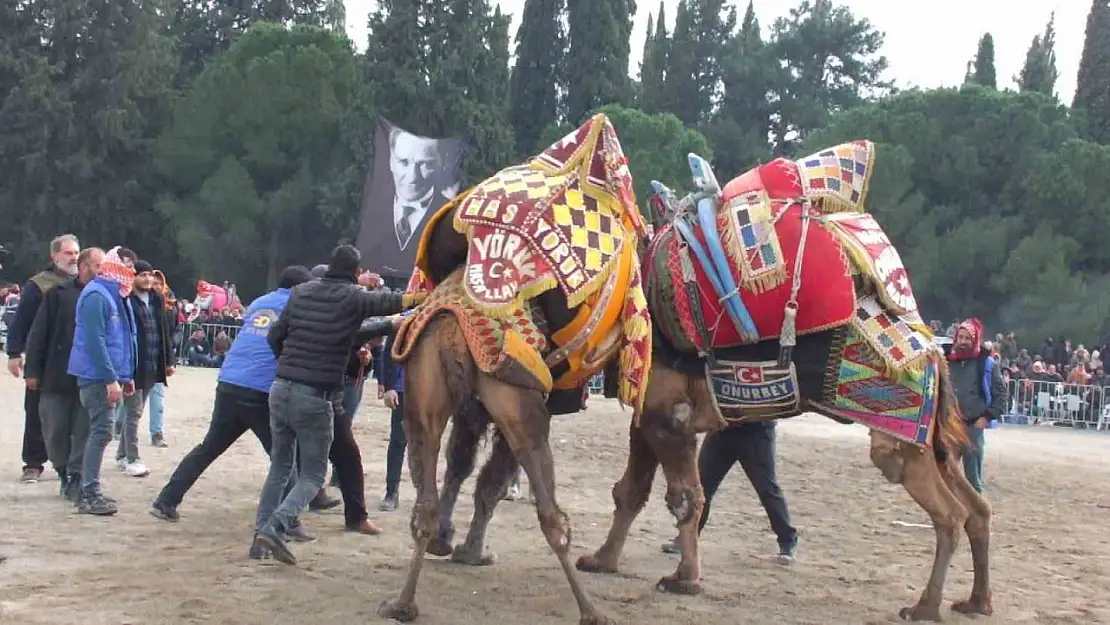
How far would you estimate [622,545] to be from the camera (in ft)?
25.1

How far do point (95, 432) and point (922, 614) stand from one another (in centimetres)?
566

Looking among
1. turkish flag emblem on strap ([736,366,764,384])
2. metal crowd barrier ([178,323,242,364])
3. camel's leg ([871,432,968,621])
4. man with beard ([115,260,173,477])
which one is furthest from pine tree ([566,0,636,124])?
camel's leg ([871,432,968,621])

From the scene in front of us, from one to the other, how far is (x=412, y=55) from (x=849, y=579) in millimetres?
37583

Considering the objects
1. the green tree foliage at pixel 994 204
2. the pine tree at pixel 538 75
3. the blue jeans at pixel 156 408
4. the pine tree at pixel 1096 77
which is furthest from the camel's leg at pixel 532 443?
the pine tree at pixel 1096 77

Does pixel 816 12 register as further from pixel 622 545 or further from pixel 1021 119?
pixel 622 545

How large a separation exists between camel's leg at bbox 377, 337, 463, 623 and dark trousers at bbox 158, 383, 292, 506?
2.09 m

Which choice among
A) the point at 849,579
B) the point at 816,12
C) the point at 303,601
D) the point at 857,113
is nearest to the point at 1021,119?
the point at 857,113

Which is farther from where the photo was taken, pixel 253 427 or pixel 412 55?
pixel 412 55

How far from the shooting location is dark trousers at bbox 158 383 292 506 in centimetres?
810

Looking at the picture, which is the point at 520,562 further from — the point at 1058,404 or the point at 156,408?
the point at 1058,404

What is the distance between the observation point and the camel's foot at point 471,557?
294 inches

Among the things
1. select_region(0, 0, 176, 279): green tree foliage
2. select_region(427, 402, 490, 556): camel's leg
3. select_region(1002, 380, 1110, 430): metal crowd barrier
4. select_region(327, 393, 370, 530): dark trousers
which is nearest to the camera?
select_region(427, 402, 490, 556): camel's leg

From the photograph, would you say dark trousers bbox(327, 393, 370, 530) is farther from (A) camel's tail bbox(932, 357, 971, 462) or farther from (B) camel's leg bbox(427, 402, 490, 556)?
(A) camel's tail bbox(932, 357, 971, 462)

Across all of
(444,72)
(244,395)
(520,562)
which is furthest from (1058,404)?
(444,72)
